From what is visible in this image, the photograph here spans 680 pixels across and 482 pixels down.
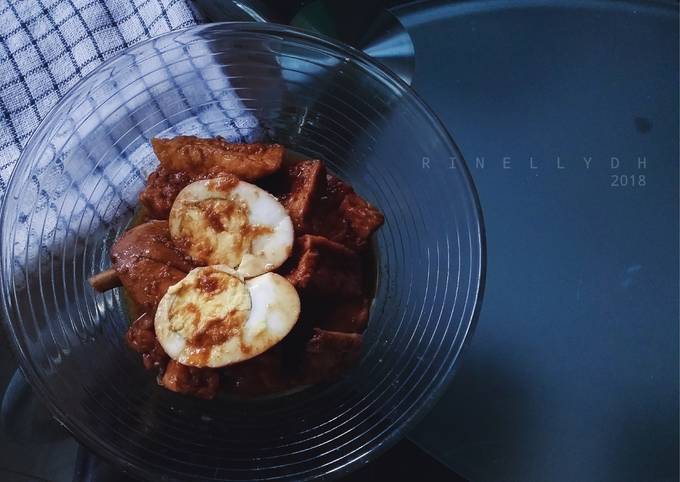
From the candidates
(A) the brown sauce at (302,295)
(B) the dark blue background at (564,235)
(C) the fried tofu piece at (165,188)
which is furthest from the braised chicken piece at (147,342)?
(B) the dark blue background at (564,235)

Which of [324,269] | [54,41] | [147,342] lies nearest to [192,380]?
[147,342]

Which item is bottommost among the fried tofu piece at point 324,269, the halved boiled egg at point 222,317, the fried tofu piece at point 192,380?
the fried tofu piece at point 192,380

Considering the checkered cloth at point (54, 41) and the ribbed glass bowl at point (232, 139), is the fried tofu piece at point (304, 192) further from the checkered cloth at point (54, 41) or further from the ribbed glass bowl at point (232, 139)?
the checkered cloth at point (54, 41)

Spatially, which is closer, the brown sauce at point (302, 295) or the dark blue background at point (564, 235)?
the brown sauce at point (302, 295)

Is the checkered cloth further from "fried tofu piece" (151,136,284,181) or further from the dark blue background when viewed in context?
the dark blue background

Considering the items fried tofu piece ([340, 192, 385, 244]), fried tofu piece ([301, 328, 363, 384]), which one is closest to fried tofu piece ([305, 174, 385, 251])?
fried tofu piece ([340, 192, 385, 244])

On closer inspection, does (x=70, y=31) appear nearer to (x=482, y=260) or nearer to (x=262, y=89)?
(x=262, y=89)

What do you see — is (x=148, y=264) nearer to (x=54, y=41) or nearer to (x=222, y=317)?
(x=222, y=317)
